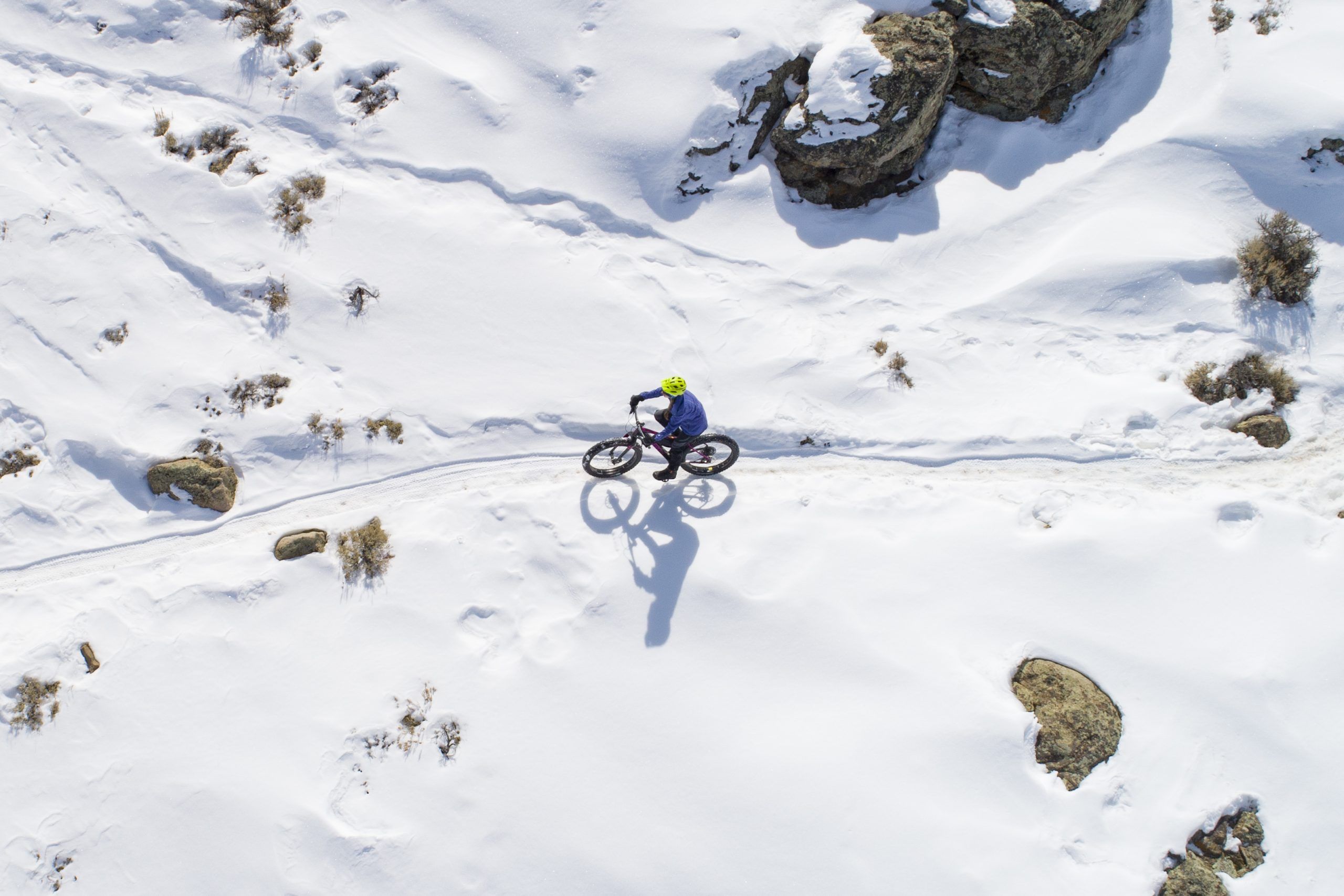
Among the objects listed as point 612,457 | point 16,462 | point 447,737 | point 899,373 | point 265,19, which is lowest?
point 16,462

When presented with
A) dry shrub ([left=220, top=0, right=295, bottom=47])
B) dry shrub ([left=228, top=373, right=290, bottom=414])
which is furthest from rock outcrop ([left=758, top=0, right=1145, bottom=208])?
dry shrub ([left=220, top=0, right=295, bottom=47])

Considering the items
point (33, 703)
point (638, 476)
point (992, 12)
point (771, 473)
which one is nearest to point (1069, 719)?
point (771, 473)

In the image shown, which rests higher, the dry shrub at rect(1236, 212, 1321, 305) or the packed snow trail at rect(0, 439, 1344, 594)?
the dry shrub at rect(1236, 212, 1321, 305)

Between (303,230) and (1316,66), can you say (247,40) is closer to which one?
(303,230)

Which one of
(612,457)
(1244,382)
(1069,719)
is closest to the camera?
(1069,719)

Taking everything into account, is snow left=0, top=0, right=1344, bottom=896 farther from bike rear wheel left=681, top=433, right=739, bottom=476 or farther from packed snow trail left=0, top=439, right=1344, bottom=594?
bike rear wheel left=681, top=433, right=739, bottom=476

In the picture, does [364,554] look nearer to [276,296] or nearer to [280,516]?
[280,516]
